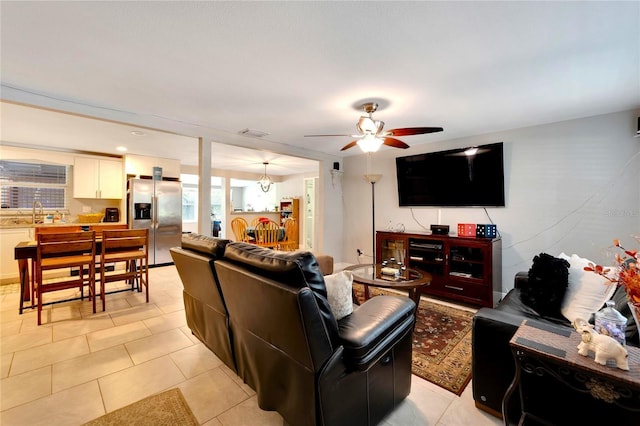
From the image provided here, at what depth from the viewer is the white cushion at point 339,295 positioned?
1530mm

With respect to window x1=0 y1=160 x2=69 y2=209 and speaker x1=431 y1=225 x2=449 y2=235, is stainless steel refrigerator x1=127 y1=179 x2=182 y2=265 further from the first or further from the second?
speaker x1=431 y1=225 x2=449 y2=235

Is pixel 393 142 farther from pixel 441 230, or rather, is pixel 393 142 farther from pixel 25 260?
pixel 25 260

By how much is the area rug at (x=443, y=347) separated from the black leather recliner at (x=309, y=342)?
43 centimetres

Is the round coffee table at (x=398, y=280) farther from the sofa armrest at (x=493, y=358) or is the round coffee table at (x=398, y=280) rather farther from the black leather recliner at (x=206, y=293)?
the black leather recliner at (x=206, y=293)

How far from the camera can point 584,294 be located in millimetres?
1787

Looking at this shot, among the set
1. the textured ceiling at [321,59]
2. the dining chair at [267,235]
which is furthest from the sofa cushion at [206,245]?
the dining chair at [267,235]

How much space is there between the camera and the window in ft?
14.8

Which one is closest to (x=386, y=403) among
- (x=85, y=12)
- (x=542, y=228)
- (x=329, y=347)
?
(x=329, y=347)

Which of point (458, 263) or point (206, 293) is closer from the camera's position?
point (206, 293)

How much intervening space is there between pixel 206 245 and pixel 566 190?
157 inches

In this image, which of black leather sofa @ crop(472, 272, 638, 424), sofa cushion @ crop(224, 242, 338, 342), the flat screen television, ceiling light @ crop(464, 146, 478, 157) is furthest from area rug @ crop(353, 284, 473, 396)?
ceiling light @ crop(464, 146, 478, 157)

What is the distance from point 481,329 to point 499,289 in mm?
2494

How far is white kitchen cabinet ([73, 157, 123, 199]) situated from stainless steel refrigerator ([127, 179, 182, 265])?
0.39 meters

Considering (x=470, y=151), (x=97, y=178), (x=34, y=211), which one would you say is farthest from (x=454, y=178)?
(x=34, y=211)
